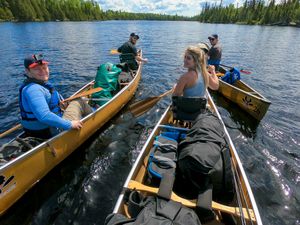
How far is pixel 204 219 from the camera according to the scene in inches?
122

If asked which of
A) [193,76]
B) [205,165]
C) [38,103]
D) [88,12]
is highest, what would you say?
[193,76]

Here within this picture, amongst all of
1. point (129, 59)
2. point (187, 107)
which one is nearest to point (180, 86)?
point (187, 107)

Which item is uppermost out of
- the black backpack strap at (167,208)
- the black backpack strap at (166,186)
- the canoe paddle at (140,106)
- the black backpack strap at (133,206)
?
the black backpack strap at (167,208)

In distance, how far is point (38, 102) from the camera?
445 cm

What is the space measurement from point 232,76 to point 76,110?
304 inches

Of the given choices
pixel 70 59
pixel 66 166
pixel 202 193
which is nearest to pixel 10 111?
pixel 66 166

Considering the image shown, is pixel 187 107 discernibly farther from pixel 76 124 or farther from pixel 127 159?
pixel 76 124

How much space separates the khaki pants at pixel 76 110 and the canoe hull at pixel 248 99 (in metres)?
5.98

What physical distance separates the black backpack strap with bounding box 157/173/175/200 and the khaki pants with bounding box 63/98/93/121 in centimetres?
348

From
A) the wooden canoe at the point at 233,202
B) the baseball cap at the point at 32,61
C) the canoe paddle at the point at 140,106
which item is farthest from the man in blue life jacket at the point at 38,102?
the canoe paddle at the point at 140,106

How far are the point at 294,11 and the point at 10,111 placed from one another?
9534 cm

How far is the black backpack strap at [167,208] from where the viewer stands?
2.57 meters

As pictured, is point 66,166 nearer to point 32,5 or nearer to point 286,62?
point 286,62

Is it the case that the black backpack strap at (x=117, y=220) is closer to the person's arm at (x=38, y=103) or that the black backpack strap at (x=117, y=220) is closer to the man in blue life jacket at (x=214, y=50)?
the person's arm at (x=38, y=103)
